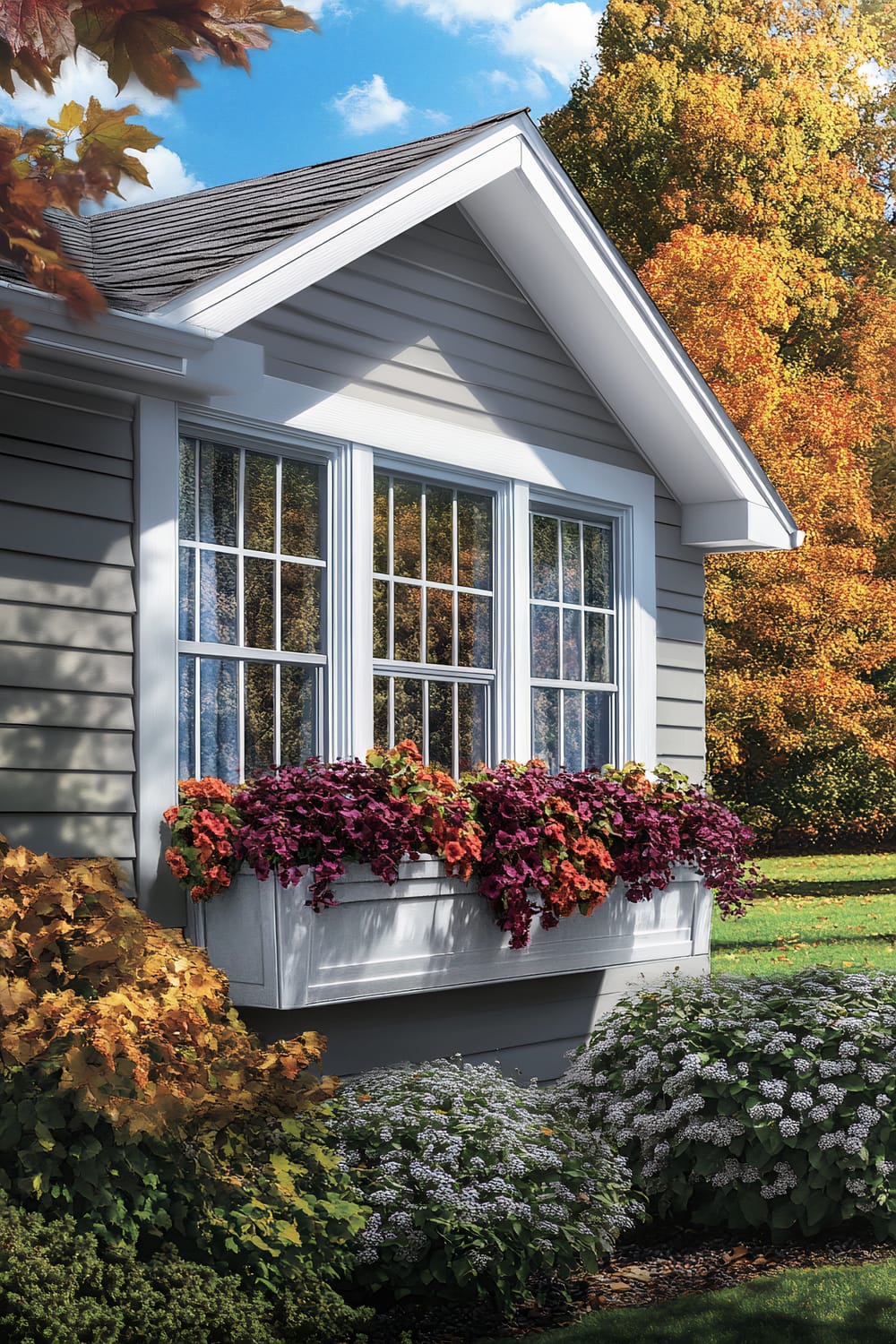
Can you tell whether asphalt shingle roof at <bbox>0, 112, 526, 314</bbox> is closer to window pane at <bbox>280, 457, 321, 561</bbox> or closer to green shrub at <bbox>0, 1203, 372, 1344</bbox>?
window pane at <bbox>280, 457, 321, 561</bbox>

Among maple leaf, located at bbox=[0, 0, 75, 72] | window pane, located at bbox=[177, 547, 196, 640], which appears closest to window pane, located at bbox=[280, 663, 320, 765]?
window pane, located at bbox=[177, 547, 196, 640]

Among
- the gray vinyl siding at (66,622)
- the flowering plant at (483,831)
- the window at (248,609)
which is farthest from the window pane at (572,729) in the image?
the gray vinyl siding at (66,622)

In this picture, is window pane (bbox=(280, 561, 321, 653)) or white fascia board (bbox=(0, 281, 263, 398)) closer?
white fascia board (bbox=(0, 281, 263, 398))

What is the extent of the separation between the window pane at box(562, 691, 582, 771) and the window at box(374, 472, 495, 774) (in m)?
0.65

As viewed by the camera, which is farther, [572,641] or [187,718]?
[572,641]

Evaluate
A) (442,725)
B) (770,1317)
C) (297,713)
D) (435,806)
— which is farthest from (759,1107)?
(297,713)

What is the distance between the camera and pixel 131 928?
4.46m

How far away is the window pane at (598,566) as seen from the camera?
26.8 ft

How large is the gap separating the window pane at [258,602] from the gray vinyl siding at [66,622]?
64 cm

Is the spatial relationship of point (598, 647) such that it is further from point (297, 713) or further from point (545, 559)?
point (297, 713)

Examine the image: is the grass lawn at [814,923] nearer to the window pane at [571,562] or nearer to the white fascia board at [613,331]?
the white fascia board at [613,331]

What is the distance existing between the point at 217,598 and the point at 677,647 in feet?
11.2

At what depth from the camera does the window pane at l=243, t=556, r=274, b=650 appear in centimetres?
636

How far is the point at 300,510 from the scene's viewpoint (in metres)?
6.59
